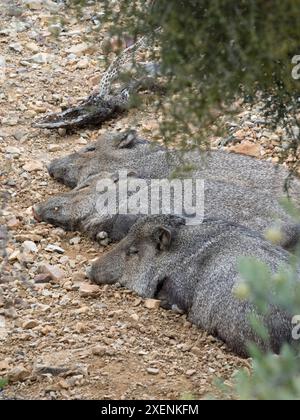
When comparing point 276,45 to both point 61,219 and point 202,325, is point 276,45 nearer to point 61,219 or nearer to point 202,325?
point 202,325

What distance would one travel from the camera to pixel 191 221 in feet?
18.8

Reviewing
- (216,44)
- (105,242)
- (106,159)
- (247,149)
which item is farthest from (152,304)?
(247,149)

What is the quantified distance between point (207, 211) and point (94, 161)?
160cm

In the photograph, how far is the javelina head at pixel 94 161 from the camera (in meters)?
7.43

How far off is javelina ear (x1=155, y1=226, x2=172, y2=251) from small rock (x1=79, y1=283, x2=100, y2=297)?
0.47 m

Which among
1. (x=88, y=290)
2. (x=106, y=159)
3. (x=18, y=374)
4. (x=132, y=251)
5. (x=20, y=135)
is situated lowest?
(x=18, y=374)

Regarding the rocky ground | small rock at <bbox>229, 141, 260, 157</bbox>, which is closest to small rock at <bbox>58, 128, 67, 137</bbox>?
the rocky ground

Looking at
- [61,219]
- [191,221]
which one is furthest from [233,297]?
[61,219]

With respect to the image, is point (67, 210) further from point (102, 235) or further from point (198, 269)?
point (198, 269)

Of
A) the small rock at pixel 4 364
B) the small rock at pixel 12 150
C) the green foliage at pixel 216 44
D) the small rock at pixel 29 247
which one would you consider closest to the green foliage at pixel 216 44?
the green foliage at pixel 216 44

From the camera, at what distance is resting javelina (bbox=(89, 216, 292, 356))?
4777 millimetres

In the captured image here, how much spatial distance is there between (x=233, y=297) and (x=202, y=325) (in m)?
0.36

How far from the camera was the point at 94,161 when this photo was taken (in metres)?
7.53

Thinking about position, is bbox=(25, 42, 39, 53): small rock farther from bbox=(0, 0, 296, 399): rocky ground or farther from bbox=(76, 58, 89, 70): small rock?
bbox=(0, 0, 296, 399): rocky ground
